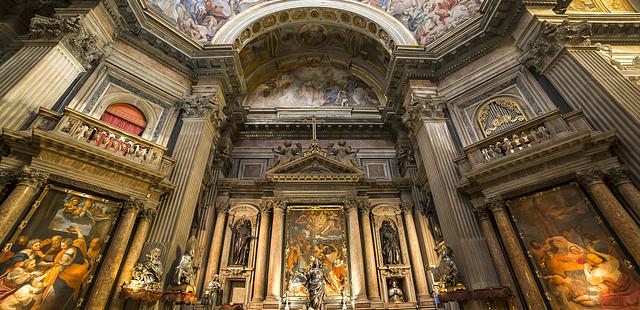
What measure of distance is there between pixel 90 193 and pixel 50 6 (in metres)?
→ 6.15

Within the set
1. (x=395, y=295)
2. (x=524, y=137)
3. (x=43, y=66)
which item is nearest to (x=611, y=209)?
(x=524, y=137)

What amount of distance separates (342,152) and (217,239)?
6.88m

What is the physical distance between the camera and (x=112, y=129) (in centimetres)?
773

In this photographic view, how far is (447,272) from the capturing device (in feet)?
24.0

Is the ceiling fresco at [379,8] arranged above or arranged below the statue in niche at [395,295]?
above

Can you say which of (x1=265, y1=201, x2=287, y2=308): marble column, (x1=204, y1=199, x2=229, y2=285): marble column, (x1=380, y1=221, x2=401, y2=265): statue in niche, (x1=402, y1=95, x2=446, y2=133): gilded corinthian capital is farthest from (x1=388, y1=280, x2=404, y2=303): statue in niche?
(x1=204, y1=199, x2=229, y2=285): marble column

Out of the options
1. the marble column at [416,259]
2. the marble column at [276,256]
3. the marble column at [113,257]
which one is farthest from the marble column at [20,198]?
the marble column at [416,259]

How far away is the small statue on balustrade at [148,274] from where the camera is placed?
21.5 ft

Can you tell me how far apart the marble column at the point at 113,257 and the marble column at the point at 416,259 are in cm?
946

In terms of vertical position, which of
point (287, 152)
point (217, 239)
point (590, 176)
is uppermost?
point (287, 152)

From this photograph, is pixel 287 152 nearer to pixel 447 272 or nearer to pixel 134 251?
pixel 134 251

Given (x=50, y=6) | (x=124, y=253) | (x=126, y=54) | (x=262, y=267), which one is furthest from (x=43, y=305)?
(x=50, y=6)

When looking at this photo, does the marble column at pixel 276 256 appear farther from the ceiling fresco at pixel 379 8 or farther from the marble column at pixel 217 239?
the ceiling fresco at pixel 379 8

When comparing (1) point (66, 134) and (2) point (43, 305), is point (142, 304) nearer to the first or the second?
(2) point (43, 305)
